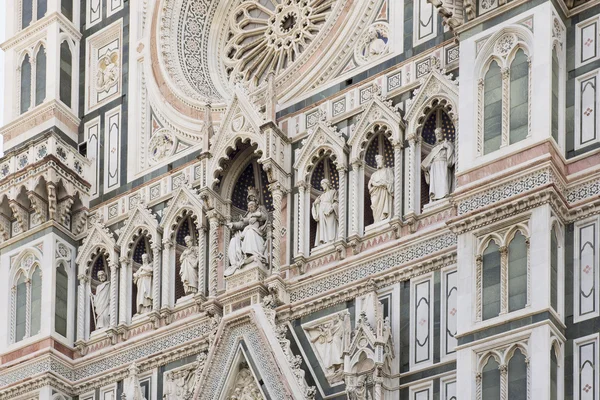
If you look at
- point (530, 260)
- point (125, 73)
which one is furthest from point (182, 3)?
point (530, 260)

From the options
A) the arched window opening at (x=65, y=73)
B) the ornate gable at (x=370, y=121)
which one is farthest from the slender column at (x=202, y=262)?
the arched window opening at (x=65, y=73)

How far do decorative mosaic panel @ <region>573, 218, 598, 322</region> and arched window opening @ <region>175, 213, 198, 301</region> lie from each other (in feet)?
17.3

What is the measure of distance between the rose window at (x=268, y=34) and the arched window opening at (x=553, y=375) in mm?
5959

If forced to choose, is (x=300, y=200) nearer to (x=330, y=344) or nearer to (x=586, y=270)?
(x=330, y=344)

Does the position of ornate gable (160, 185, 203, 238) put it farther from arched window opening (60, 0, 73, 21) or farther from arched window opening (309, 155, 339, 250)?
arched window opening (60, 0, 73, 21)

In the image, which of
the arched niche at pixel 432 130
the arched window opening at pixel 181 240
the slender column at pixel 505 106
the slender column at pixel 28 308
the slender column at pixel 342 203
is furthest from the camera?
the slender column at pixel 28 308

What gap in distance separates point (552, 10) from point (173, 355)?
18.9ft

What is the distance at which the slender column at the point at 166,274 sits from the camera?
75.4ft

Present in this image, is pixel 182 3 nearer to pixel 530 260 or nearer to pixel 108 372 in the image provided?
pixel 108 372

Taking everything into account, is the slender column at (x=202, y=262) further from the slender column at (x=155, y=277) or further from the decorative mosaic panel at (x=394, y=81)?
the decorative mosaic panel at (x=394, y=81)

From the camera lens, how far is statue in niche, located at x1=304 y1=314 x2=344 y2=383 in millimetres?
20906

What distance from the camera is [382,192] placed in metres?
21.6

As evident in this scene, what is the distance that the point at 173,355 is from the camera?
22531 millimetres

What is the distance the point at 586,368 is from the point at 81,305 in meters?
7.15
